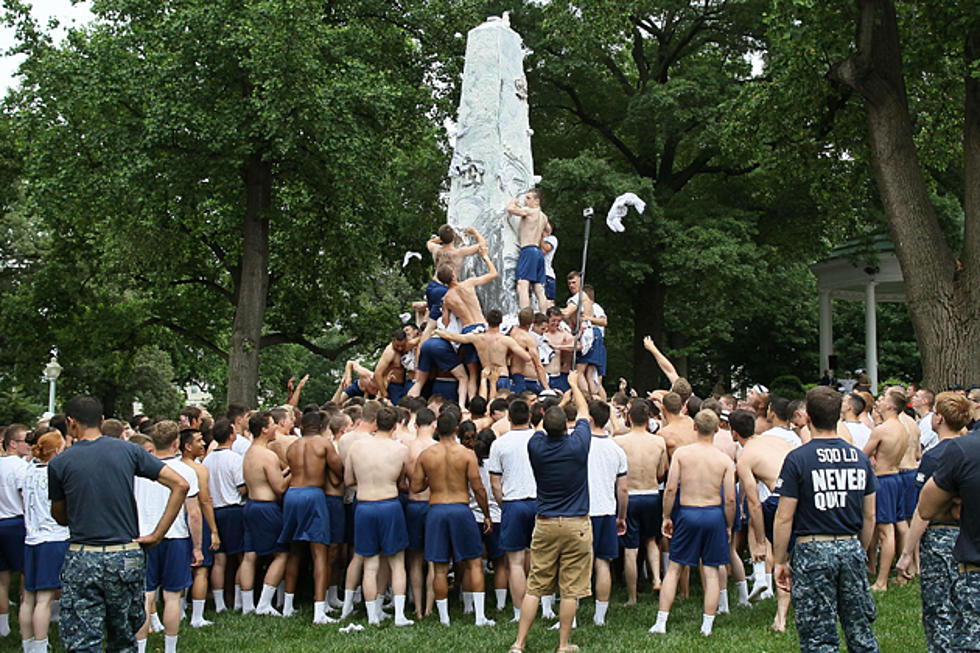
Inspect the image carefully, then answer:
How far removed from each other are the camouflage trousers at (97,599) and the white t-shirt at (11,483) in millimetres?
3381

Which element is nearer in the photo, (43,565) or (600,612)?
(43,565)

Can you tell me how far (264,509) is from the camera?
9367 millimetres

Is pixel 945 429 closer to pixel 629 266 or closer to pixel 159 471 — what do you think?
pixel 159 471

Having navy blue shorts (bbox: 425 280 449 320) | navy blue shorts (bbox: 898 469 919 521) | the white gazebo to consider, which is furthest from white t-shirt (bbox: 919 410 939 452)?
the white gazebo

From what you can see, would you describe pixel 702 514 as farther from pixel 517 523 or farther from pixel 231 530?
pixel 231 530

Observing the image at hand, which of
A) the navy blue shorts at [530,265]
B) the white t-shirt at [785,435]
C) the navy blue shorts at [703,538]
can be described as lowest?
the navy blue shorts at [703,538]

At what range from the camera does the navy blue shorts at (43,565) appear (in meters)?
7.82

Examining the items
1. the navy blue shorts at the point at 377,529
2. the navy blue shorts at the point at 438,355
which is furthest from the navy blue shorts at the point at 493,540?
the navy blue shorts at the point at 438,355

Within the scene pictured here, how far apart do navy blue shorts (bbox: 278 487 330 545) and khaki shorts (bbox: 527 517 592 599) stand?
2533mm

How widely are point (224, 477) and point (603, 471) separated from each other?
3.85 m

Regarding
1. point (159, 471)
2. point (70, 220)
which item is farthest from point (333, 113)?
point (159, 471)

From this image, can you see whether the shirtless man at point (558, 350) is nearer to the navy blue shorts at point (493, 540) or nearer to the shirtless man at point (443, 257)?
the shirtless man at point (443, 257)

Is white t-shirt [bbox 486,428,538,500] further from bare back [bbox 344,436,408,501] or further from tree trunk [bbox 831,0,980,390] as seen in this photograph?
tree trunk [bbox 831,0,980,390]

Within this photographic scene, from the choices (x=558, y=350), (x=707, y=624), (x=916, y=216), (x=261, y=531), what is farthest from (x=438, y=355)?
(x=916, y=216)
